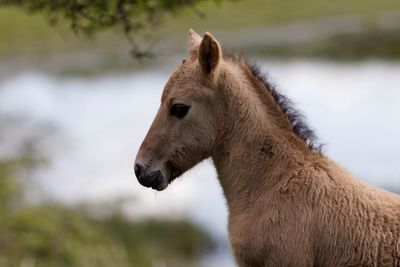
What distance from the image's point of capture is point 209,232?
52.6 ft

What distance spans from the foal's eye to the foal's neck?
0.79 feet

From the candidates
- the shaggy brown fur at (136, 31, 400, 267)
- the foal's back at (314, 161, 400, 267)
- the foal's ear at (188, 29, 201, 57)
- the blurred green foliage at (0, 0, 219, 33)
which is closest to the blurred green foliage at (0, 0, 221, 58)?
the blurred green foliage at (0, 0, 219, 33)

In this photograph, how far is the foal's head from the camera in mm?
5562

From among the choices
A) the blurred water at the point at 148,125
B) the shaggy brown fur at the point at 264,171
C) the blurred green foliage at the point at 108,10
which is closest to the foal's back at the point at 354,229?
the shaggy brown fur at the point at 264,171

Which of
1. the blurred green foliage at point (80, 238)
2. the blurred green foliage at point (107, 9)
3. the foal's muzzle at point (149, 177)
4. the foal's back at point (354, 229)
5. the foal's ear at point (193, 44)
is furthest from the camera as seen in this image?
the blurred green foliage at point (80, 238)

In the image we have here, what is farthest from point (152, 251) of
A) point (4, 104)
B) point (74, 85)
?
point (74, 85)

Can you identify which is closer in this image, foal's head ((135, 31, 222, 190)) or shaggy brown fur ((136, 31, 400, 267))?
shaggy brown fur ((136, 31, 400, 267))

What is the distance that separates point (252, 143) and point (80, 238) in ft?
26.6

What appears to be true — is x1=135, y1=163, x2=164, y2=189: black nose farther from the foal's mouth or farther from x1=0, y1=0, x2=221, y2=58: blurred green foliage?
x1=0, y1=0, x2=221, y2=58: blurred green foliage

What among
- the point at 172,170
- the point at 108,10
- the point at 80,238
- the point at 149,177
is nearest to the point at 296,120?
the point at 172,170

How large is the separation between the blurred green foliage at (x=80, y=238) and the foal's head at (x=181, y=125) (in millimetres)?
5577

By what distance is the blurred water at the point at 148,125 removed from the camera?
1716 cm

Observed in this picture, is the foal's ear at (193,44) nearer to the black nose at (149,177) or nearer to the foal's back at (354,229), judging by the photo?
the black nose at (149,177)

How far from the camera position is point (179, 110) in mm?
5578
